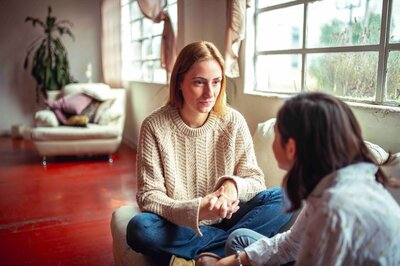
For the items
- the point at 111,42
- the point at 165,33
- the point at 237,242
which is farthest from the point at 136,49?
the point at 237,242

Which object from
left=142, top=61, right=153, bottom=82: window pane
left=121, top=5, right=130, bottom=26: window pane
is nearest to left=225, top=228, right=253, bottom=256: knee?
left=142, top=61, right=153, bottom=82: window pane

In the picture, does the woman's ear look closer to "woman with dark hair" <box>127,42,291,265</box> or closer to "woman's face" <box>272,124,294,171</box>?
"woman's face" <box>272,124,294,171</box>

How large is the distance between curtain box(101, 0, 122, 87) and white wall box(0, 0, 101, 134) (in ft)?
1.58

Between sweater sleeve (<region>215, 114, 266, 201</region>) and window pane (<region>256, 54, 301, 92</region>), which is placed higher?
window pane (<region>256, 54, 301, 92</region>)

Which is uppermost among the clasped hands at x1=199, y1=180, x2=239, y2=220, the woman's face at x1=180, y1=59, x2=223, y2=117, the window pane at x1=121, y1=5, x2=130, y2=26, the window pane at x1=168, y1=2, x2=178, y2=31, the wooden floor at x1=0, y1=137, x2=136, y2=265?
the window pane at x1=121, y1=5, x2=130, y2=26

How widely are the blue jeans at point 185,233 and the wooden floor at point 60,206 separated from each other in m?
0.82

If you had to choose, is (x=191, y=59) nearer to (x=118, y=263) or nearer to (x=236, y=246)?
(x=236, y=246)

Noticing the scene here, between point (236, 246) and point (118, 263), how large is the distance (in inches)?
28.8

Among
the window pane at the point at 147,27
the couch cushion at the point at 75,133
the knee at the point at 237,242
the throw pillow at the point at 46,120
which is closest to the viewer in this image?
the knee at the point at 237,242

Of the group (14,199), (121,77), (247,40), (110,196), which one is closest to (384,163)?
(247,40)

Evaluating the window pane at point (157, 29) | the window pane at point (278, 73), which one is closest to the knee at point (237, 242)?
the window pane at point (278, 73)

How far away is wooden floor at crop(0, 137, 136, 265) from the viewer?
2221 millimetres

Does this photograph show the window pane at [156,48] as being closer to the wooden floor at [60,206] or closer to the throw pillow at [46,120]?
the wooden floor at [60,206]

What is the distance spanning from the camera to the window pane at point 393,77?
1712 mm
